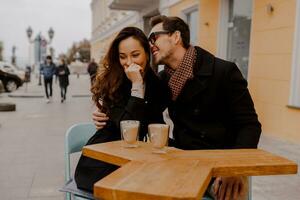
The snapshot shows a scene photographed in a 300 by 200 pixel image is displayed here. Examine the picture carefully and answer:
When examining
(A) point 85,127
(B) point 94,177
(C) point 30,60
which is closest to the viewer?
(B) point 94,177

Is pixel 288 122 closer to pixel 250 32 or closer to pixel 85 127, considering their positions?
pixel 250 32

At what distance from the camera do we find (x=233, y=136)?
230cm

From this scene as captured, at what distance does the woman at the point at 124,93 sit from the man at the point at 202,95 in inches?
2.8

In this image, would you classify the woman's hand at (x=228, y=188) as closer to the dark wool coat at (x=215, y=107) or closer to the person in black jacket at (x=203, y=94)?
the person in black jacket at (x=203, y=94)

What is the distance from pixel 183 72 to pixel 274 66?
16.3 feet

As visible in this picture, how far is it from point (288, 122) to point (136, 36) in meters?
4.83

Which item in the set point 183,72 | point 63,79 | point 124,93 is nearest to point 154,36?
point 183,72

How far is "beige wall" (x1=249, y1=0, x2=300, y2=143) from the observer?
6.44 meters

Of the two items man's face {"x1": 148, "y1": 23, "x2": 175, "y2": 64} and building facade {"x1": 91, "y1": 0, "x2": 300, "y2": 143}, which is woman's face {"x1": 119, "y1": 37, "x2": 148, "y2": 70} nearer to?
man's face {"x1": 148, "y1": 23, "x2": 175, "y2": 64}

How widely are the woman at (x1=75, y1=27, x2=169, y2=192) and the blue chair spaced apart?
1.8 inches

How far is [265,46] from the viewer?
7.20 metres

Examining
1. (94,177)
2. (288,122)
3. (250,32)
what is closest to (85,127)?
(94,177)

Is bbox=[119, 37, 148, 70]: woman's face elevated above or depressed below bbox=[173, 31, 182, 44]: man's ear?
below

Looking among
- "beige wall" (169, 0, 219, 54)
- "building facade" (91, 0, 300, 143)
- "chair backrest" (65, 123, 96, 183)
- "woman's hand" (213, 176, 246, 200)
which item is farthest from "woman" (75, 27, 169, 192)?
"beige wall" (169, 0, 219, 54)
